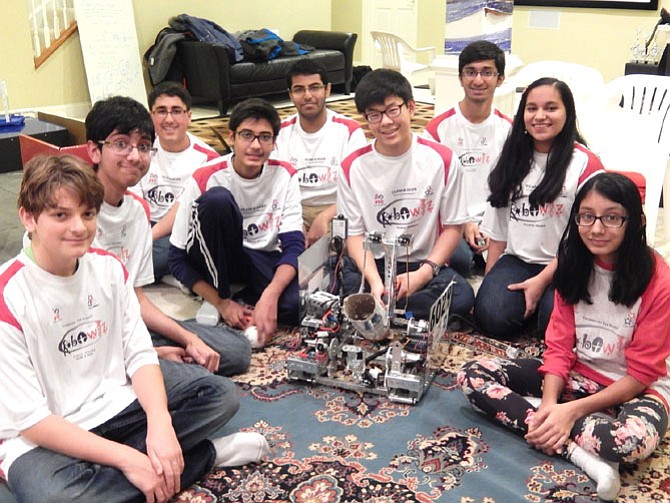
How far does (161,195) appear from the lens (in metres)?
3.06

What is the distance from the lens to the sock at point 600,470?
1744mm

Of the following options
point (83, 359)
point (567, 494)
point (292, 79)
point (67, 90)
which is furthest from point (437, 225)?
point (67, 90)

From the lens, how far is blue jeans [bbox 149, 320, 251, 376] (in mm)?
2322

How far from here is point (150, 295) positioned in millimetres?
3020

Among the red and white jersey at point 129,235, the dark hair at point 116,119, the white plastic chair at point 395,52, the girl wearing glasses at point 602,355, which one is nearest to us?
the girl wearing glasses at point 602,355

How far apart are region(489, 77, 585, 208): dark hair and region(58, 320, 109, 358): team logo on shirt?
155 centimetres

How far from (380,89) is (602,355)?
1.14 m

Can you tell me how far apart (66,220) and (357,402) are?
3.45 ft

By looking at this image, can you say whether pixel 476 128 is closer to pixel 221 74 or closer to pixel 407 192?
pixel 407 192

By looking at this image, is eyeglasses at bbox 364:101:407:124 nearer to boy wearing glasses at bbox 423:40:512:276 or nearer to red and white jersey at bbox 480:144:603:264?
red and white jersey at bbox 480:144:603:264

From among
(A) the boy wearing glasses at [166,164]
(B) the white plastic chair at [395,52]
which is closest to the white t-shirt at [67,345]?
(A) the boy wearing glasses at [166,164]

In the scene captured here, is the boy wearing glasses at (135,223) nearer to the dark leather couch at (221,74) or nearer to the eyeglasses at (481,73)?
the eyeglasses at (481,73)

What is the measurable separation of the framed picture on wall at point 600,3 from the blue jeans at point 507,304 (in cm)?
515

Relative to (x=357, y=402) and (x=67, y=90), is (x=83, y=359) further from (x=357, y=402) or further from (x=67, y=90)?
(x=67, y=90)
